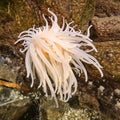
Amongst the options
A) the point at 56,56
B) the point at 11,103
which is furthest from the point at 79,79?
the point at 11,103

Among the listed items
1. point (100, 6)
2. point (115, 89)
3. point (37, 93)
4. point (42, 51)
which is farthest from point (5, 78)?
point (100, 6)

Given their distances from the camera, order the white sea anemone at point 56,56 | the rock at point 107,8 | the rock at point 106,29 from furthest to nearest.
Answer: the rock at point 107,8 < the rock at point 106,29 < the white sea anemone at point 56,56

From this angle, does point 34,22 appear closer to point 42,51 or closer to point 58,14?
point 58,14

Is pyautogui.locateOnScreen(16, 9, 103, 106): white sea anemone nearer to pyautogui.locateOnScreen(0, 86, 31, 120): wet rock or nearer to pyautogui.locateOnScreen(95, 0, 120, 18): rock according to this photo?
pyautogui.locateOnScreen(0, 86, 31, 120): wet rock

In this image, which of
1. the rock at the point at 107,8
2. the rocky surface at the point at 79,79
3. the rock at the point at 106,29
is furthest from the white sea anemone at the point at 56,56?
the rock at the point at 107,8

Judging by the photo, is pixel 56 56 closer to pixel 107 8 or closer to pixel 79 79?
pixel 79 79

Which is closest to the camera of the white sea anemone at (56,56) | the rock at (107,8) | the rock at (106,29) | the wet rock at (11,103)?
the white sea anemone at (56,56)

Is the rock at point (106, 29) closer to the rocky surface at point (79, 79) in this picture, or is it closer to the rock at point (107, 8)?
the rocky surface at point (79, 79)
